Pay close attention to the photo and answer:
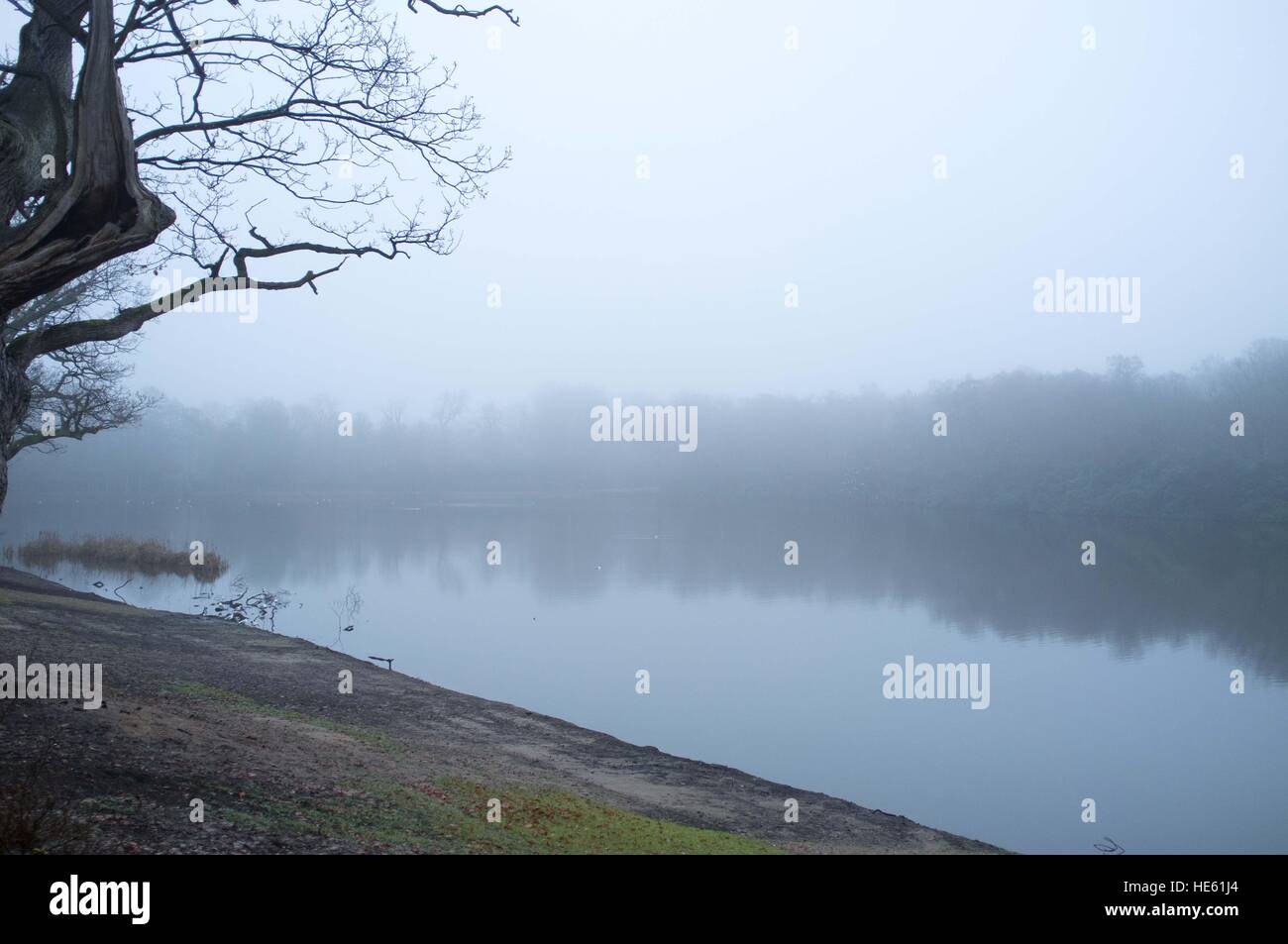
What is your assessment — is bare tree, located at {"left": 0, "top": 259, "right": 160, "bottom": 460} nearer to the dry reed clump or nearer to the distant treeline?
the dry reed clump

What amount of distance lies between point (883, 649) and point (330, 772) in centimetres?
1637

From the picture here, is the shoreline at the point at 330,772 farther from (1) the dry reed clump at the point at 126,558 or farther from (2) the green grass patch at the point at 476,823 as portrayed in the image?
(1) the dry reed clump at the point at 126,558

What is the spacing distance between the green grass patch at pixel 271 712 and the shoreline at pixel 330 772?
0.05 metres

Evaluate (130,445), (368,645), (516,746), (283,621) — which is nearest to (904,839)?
(516,746)

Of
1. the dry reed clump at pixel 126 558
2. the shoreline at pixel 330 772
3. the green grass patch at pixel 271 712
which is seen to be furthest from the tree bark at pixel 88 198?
the dry reed clump at pixel 126 558

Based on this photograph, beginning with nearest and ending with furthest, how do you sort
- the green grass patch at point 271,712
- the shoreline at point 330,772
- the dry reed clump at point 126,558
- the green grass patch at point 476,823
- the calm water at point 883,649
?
the shoreline at point 330,772
the green grass patch at point 476,823
the green grass patch at point 271,712
the calm water at point 883,649
the dry reed clump at point 126,558

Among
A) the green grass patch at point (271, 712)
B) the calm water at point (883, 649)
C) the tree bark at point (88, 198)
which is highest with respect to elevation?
the tree bark at point (88, 198)

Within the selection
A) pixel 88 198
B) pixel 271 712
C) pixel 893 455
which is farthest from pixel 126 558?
pixel 893 455

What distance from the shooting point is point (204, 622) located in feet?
65.9

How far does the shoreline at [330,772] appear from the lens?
5.74 metres

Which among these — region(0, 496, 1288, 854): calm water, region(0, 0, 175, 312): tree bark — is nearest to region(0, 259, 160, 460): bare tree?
region(0, 496, 1288, 854): calm water

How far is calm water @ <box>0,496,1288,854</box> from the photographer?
526 inches
